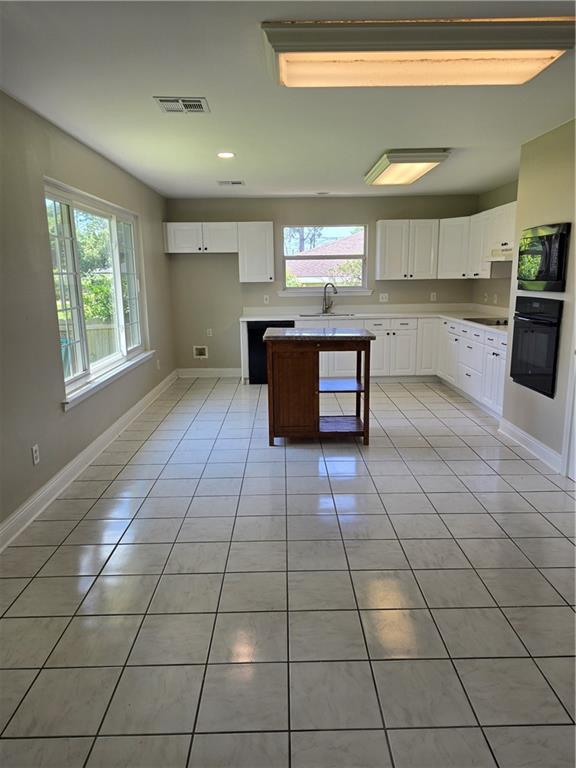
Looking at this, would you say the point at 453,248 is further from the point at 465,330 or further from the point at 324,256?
the point at 324,256

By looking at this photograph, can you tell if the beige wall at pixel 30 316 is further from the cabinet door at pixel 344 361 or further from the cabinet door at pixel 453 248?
the cabinet door at pixel 453 248

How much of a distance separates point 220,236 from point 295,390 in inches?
124

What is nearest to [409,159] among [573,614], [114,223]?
[114,223]

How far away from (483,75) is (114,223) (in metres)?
3.51

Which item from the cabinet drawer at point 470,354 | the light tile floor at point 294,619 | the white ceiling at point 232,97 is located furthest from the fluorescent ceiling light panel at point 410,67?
the cabinet drawer at point 470,354

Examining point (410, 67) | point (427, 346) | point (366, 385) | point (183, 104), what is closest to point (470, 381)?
point (427, 346)

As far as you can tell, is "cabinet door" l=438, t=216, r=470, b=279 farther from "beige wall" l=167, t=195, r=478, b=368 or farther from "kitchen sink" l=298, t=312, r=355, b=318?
"kitchen sink" l=298, t=312, r=355, b=318

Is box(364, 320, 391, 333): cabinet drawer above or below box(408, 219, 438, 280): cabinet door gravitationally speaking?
below

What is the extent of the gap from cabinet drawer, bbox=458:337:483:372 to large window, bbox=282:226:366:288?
1805 millimetres

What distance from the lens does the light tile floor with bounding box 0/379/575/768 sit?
1.54 m

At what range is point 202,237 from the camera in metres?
6.34

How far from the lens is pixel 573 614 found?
206cm

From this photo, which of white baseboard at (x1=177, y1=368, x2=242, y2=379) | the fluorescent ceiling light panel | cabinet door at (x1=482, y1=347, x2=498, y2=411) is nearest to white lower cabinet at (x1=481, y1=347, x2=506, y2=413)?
cabinet door at (x1=482, y1=347, x2=498, y2=411)

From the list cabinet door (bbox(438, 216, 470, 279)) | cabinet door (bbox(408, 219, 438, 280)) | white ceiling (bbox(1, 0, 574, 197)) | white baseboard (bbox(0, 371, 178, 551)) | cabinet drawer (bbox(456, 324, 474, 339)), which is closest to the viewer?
white ceiling (bbox(1, 0, 574, 197))
